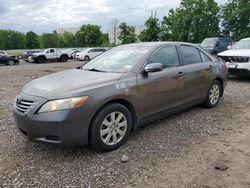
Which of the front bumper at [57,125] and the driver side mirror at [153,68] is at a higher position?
the driver side mirror at [153,68]

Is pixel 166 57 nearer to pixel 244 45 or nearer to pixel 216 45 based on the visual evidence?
pixel 244 45

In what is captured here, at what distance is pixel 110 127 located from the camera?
3.74 m

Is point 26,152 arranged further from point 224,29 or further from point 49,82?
point 224,29

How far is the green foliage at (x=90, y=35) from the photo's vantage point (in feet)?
208

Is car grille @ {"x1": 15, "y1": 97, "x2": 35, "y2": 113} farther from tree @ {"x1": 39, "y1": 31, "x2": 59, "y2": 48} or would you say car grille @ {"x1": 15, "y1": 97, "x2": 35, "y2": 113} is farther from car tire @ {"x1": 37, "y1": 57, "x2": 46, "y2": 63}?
tree @ {"x1": 39, "y1": 31, "x2": 59, "y2": 48}

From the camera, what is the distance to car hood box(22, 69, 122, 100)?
3.46 m

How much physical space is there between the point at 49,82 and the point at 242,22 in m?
36.4

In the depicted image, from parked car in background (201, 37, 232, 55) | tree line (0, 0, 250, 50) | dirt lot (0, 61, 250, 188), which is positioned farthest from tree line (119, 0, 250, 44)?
dirt lot (0, 61, 250, 188)

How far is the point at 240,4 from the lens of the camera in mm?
34594

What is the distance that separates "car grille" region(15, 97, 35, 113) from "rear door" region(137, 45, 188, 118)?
1551 millimetres

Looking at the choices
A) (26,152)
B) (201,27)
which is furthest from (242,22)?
(26,152)

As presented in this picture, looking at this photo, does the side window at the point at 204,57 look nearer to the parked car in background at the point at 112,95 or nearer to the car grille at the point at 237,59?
the parked car in background at the point at 112,95

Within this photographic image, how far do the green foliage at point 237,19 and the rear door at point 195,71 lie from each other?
106 ft

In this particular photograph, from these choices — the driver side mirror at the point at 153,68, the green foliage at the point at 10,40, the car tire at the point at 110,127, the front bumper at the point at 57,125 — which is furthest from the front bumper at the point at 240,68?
the green foliage at the point at 10,40
